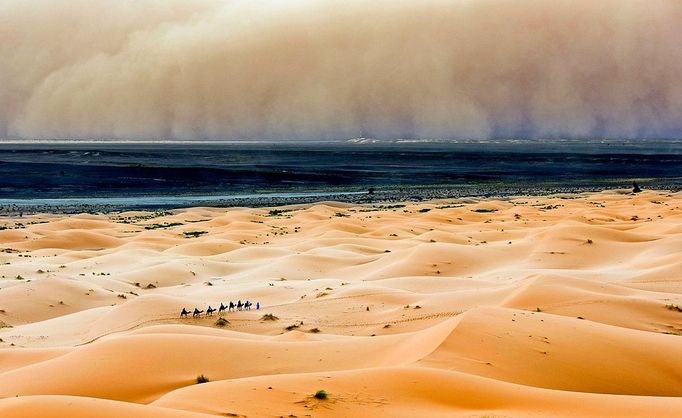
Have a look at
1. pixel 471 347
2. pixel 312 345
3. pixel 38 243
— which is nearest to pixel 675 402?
pixel 471 347

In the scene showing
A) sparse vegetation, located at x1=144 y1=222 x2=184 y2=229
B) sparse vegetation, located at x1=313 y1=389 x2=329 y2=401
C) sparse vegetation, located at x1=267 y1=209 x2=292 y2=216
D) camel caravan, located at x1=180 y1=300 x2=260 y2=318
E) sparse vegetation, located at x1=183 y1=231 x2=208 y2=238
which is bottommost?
sparse vegetation, located at x1=267 y1=209 x2=292 y2=216

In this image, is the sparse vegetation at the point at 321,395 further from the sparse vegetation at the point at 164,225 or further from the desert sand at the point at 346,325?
the sparse vegetation at the point at 164,225

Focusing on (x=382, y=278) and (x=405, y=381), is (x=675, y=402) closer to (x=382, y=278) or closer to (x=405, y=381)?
(x=405, y=381)

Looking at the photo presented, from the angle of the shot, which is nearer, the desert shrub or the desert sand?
the desert sand

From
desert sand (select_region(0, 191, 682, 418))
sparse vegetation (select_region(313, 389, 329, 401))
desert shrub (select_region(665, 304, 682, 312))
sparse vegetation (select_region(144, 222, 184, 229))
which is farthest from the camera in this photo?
sparse vegetation (select_region(144, 222, 184, 229))

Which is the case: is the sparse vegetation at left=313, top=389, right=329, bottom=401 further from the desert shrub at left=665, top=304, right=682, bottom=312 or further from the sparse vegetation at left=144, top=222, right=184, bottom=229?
the sparse vegetation at left=144, top=222, right=184, bottom=229

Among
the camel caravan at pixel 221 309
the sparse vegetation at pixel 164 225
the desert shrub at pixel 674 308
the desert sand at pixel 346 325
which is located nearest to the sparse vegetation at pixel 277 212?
the sparse vegetation at pixel 164 225

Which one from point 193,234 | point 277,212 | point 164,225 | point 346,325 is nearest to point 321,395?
point 346,325

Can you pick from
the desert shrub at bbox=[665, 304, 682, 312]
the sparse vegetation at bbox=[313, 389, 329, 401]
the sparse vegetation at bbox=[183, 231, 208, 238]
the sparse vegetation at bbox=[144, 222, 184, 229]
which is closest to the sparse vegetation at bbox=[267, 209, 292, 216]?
the sparse vegetation at bbox=[144, 222, 184, 229]
